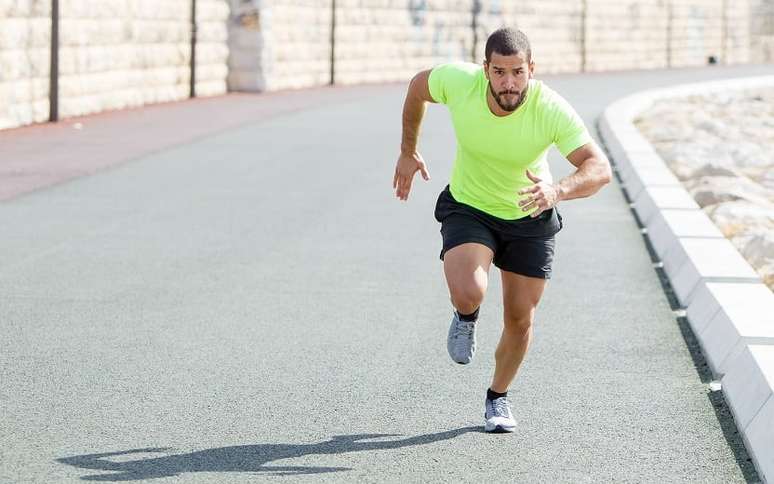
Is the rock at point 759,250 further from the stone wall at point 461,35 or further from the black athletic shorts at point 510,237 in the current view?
the stone wall at point 461,35

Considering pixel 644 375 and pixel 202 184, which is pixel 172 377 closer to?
pixel 644 375

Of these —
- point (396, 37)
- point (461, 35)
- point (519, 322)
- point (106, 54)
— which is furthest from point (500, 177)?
A: point (461, 35)

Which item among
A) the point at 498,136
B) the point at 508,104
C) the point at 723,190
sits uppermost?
the point at 508,104

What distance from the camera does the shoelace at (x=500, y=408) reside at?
262 inches

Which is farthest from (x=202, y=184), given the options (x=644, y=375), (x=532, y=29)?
(x=532, y=29)

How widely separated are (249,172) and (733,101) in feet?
62.5

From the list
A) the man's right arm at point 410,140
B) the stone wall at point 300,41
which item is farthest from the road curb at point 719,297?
the stone wall at point 300,41

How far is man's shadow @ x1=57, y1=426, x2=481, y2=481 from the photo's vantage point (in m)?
5.85

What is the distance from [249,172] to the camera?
55.8 ft

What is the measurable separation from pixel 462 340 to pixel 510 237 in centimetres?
49

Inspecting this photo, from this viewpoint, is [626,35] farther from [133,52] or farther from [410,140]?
[410,140]

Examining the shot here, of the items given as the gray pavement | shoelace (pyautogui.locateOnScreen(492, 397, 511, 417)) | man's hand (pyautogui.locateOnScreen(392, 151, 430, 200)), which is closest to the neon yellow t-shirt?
man's hand (pyautogui.locateOnScreen(392, 151, 430, 200))

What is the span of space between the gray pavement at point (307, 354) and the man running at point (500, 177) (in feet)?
1.44

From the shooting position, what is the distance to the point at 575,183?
19.8ft
